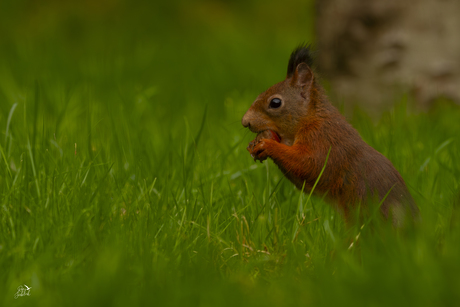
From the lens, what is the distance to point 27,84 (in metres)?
5.00

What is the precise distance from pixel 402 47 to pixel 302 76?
83.4 inches

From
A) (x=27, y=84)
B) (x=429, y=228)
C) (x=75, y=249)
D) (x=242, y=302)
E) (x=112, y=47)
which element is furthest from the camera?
(x=112, y=47)

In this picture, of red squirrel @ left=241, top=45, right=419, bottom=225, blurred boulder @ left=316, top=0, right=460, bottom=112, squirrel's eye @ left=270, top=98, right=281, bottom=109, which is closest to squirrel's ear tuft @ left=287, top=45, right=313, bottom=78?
red squirrel @ left=241, top=45, right=419, bottom=225

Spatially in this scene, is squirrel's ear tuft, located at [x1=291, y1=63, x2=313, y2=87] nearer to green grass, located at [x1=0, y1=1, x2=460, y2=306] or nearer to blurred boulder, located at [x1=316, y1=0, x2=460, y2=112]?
green grass, located at [x1=0, y1=1, x2=460, y2=306]

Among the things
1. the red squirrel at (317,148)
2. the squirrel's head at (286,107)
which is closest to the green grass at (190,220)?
the red squirrel at (317,148)

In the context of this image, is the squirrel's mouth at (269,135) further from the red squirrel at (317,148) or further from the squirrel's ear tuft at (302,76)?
the squirrel's ear tuft at (302,76)

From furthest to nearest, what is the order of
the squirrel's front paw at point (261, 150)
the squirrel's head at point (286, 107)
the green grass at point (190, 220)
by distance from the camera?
1. the squirrel's head at point (286, 107)
2. the squirrel's front paw at point (261, 150)
3. the green grass at point (190, 220)

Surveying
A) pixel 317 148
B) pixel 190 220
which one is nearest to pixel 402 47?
pixel 317 148

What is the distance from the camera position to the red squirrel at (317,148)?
93.0 inches

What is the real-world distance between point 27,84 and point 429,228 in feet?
13.5

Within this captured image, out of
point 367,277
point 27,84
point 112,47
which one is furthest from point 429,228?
point 112,47

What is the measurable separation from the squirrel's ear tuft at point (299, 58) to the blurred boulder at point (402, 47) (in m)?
1.69

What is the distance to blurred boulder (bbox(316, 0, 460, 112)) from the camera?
4.55 metres

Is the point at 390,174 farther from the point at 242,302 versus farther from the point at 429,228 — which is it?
the point at 242,302
